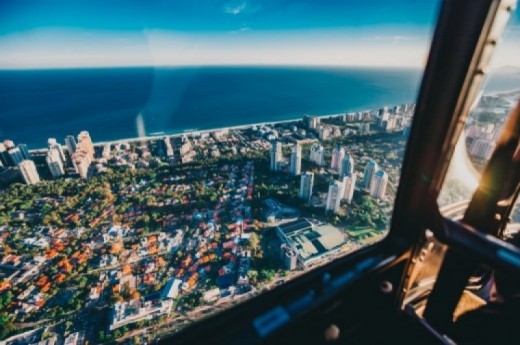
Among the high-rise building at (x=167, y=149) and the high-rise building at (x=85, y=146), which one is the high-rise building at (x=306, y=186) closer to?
the high-rise building at (x=167, y=149)

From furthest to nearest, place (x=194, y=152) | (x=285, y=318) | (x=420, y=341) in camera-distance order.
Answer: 1. (x=194, y=152)
2. (x=420, y=341)
3. (x=285, y=318)

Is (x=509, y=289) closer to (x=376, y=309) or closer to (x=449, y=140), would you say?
(x=376, y=309)

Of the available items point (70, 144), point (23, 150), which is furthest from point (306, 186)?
point (23, 150)

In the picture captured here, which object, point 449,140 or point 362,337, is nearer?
point 449,140

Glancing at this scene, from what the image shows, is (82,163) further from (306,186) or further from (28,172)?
(306,186)

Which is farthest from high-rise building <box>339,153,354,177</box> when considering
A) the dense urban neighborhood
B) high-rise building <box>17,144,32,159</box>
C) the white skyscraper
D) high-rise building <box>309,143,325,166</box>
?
high-rise building <box>17,144,32,159</box>

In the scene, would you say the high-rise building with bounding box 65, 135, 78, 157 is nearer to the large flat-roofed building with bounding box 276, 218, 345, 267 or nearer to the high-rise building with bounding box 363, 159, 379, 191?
the large flat-roofed building with bounding box 276, 218, 345, 267

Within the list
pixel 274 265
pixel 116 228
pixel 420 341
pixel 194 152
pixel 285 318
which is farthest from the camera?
pixel 194 152

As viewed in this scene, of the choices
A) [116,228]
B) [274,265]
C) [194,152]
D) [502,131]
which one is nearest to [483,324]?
[502,131]
